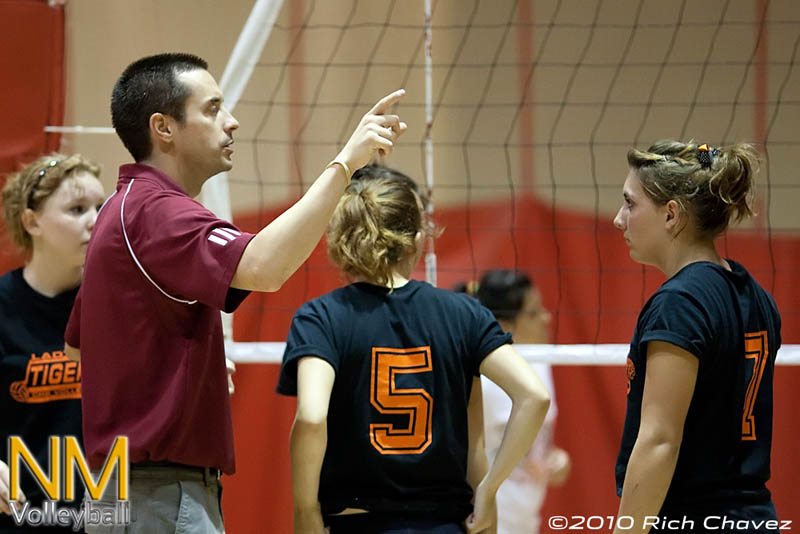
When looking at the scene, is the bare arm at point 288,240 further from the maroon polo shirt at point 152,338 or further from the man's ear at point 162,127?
the man's ear at point 162,127

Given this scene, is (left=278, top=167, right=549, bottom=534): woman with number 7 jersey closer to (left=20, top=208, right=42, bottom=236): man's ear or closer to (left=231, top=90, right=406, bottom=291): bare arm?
(left=231, top=90, right=406, bottom=291): bare arm

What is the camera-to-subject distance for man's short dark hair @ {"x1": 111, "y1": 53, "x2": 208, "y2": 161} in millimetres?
1955

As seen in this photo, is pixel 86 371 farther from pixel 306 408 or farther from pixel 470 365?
pixel 470 365

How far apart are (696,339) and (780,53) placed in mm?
2874

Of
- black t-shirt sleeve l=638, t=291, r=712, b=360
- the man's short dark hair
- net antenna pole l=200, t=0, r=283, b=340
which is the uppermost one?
net antenna pole l=200, t=0, r=283, b=340

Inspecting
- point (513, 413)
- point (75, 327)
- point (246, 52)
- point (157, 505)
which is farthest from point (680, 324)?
point (246, 52)

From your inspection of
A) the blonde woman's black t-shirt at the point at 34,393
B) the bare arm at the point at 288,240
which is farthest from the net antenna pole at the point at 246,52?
the bare arm at the point at 288,240

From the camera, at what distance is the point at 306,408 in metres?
1.98

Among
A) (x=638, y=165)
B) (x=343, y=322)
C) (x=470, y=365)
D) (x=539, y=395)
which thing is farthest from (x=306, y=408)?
(x=638, y=165)

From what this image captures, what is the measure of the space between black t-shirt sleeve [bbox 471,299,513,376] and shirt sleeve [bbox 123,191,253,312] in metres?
0.66

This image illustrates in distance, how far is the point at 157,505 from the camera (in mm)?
1757

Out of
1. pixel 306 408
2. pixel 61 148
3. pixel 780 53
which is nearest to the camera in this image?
pixel 306 408

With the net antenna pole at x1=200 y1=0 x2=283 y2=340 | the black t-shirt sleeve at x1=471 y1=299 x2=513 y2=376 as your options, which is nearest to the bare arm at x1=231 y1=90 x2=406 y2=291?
the black t-shirt sleeve at x1=471 y1=299 x2=513 y2=376

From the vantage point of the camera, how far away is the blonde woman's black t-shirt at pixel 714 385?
1841 millimetres
